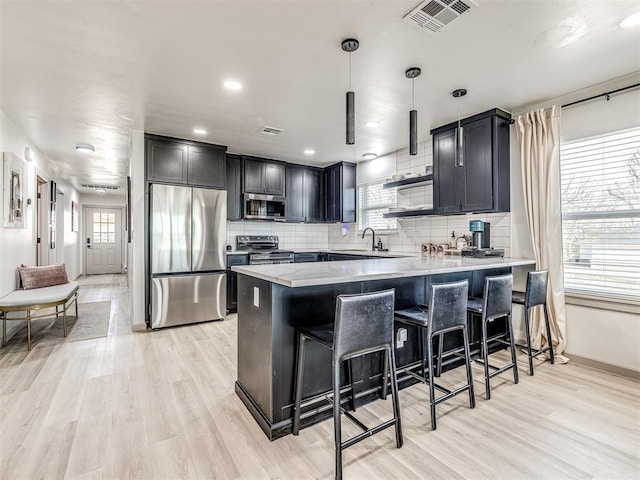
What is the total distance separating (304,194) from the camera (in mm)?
5957

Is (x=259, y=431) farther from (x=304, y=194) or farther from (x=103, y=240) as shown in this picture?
(x=103, y=240)

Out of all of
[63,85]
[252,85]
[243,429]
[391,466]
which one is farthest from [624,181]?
[63,85]

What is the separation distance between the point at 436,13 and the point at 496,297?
80.5 inches

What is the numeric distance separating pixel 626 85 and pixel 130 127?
16.6 ft

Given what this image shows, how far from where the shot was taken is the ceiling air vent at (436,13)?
6.20ft

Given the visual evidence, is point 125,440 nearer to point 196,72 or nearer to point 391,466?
point 391,466

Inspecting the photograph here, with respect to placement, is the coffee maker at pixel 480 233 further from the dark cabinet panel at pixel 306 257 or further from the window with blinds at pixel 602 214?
the dark cabinet panel at pixel 306 257

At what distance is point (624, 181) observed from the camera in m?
2.79

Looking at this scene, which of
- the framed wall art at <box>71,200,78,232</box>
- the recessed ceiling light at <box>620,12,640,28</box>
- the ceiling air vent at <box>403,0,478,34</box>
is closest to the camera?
the ceiling air vent at <box>403,0,478,34</box>

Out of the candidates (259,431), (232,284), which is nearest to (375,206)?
(232,284)

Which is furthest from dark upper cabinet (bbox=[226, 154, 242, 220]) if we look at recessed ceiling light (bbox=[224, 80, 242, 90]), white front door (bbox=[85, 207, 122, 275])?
white front door (bbox=[85, 207, 122, 275])

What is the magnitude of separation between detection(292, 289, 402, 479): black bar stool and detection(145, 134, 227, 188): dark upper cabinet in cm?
327

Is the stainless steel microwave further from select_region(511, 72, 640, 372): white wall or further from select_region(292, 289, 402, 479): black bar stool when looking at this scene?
select_region(511, 72, 640, 372): white wall

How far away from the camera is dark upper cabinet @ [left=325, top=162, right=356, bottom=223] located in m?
5.77
